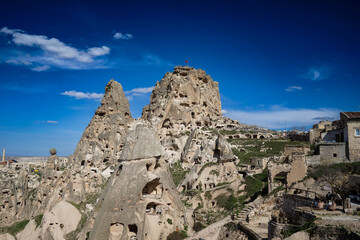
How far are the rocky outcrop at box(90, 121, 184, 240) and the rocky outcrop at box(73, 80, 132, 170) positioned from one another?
20925mm

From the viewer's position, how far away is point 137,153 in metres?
19.7

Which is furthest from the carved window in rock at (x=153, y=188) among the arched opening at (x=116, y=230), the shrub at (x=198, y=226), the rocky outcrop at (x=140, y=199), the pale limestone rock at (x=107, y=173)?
the pale limestone rock at (x=107, y=173)

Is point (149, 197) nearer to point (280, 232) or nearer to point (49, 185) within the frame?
point (280, 232)

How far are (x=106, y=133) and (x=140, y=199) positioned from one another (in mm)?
26039

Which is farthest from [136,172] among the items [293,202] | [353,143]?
[353,143]

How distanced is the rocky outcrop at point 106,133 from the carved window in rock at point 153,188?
69.2 feet

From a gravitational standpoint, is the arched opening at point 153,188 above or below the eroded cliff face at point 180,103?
below

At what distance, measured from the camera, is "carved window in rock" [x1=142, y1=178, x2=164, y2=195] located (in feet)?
65.5

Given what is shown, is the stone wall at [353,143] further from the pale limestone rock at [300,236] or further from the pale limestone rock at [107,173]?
the pale limestone rock at [107,173]

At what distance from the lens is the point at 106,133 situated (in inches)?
1678

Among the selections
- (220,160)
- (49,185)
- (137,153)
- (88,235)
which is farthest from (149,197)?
(49,185)

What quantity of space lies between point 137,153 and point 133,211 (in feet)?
13.2

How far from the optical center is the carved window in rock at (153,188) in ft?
65.5

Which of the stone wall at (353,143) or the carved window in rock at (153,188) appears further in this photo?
the stone wall at (353,143)
